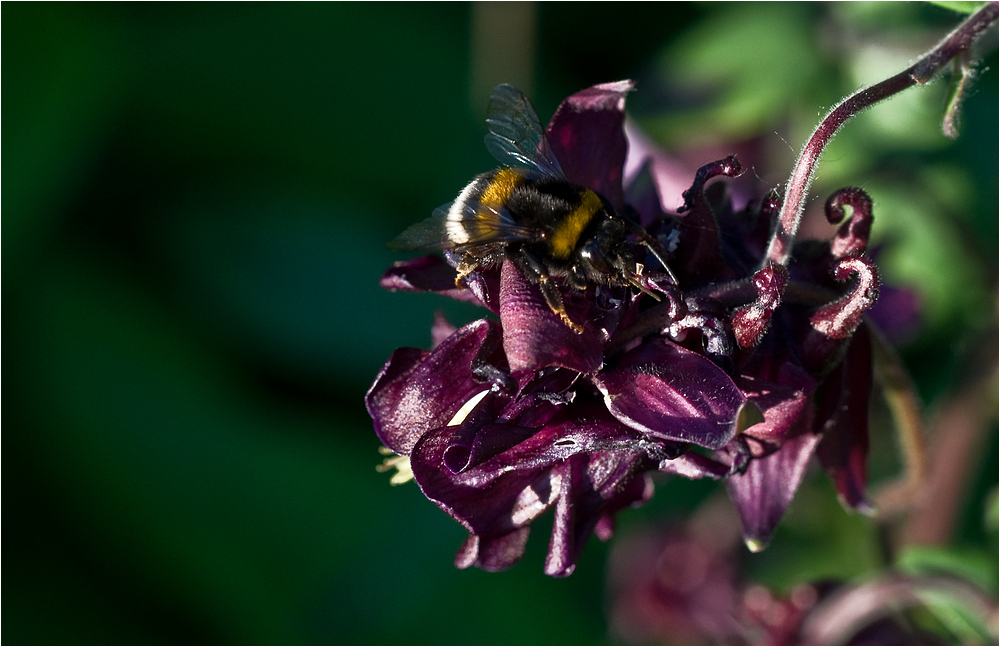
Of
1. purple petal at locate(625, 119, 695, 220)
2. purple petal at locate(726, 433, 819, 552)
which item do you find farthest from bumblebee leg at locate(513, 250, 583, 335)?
purple petal at locate(625, 119, 695, 220)

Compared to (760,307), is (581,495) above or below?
below

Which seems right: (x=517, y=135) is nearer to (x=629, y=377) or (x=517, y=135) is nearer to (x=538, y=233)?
(x=538, y=233)

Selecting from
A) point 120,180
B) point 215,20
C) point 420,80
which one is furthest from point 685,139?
point 120,180

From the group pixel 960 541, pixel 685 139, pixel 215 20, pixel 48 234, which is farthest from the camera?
pixel 215 20

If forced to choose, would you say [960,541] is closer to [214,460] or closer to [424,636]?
[424,636]

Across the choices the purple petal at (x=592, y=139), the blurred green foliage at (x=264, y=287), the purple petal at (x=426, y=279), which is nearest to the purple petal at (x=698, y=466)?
the purple petal at (x=426, y=279)

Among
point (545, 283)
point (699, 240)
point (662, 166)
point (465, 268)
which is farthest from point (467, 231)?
point (662, 166)
